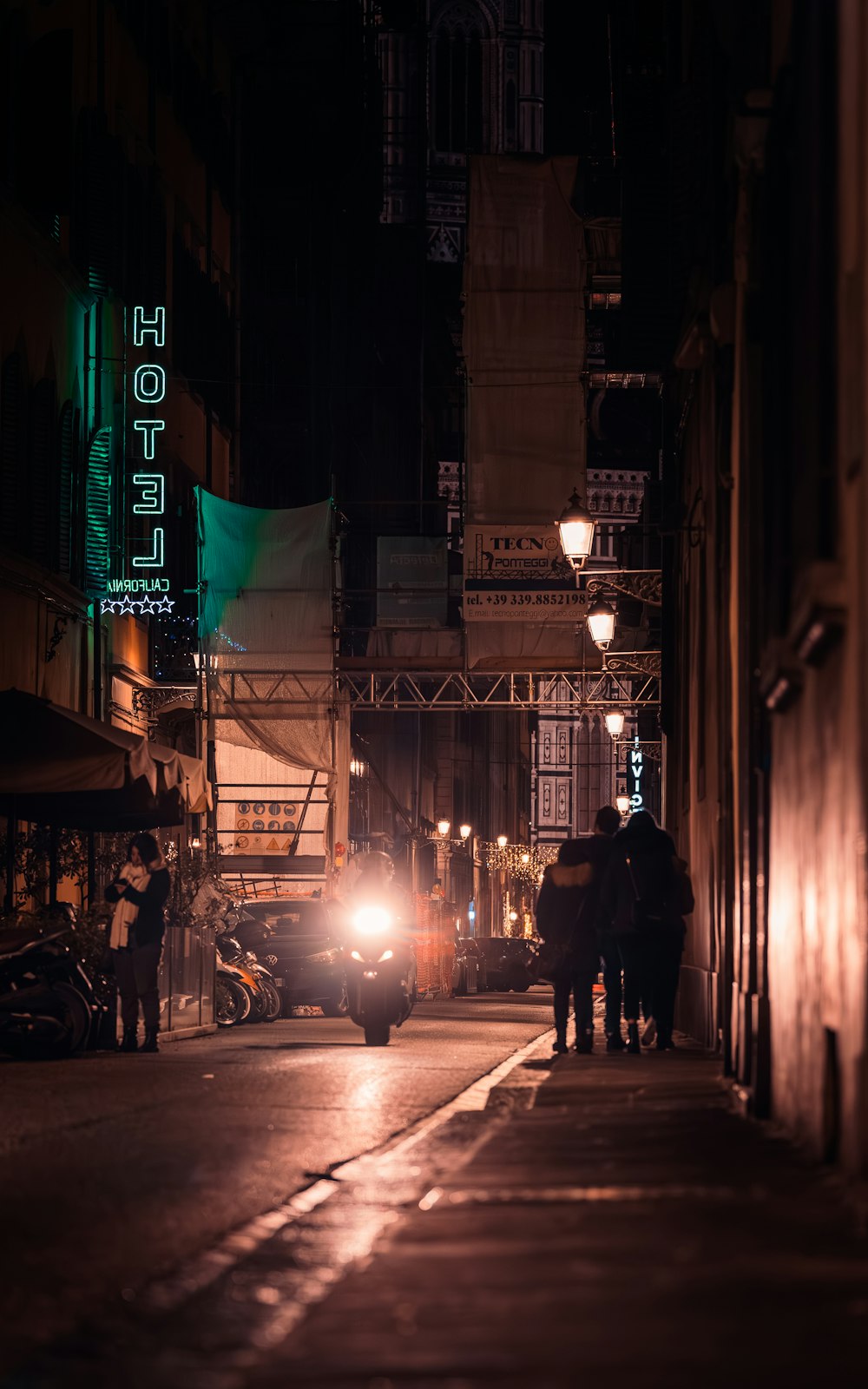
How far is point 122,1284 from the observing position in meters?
6.41

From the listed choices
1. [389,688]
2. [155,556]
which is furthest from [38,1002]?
[389,688]

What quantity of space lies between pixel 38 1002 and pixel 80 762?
244 cm

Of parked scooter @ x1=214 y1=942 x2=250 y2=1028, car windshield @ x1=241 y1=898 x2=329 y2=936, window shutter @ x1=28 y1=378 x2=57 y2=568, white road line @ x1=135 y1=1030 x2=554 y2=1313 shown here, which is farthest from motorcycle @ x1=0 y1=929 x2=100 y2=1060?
car windshield @ x1=241 y1=898 x2=329 y2=936

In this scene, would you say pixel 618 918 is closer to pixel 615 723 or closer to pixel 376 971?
pixel 376 971

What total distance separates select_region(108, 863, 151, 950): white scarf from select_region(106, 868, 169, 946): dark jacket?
0.03m

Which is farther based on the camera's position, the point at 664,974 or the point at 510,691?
the point at 510,691

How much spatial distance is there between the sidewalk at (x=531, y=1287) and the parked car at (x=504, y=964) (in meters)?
38.0

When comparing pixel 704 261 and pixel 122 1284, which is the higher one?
pixel 704 261

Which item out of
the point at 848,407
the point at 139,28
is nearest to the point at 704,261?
the point at 848,407

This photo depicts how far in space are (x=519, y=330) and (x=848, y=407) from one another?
3292 centimetres

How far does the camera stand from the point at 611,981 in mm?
18031

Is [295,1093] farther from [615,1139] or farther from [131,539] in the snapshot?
[131,539]

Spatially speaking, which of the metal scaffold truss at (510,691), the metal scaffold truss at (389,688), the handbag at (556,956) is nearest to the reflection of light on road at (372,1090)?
the handbag at (556,956)

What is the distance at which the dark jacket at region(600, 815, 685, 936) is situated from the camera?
17.4 meters
